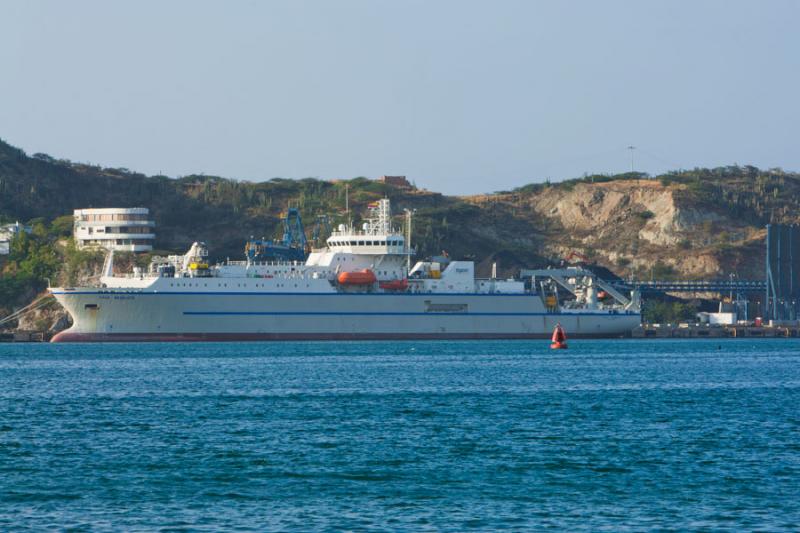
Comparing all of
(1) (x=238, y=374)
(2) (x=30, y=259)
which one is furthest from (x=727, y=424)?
(2) (x=30, y=259)

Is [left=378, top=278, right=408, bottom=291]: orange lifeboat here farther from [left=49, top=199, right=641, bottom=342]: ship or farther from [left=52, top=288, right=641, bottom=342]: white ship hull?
[left=52, top=288, right=641, bottom=342]: white ship hull

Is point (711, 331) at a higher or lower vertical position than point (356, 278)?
lower

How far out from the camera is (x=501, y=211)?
507 feet

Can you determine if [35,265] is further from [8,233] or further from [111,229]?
[111,229]

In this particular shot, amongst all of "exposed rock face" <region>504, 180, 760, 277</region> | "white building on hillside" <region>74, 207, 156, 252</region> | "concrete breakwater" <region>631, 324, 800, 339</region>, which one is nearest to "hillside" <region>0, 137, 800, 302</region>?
"exposed rock face" <region>504, 180, 760, 277</region>

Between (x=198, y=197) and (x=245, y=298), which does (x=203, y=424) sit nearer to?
(x=245, y=298)

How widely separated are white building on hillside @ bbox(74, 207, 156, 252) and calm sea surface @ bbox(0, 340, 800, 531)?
65658 millimetres

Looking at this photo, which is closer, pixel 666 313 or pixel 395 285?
pixel 395 285

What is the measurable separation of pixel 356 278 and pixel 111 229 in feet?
130


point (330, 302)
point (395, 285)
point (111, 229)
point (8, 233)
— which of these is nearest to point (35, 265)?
point (8, 233)

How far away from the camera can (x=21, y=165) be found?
481 feet

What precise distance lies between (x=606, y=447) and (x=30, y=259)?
299 feet

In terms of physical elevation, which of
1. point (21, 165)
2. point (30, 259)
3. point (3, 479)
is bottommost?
point (3, 479)

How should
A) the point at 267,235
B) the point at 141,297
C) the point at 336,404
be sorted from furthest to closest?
1. the point at 267,235
2. the point at 141,297
3. the point at 336,404
